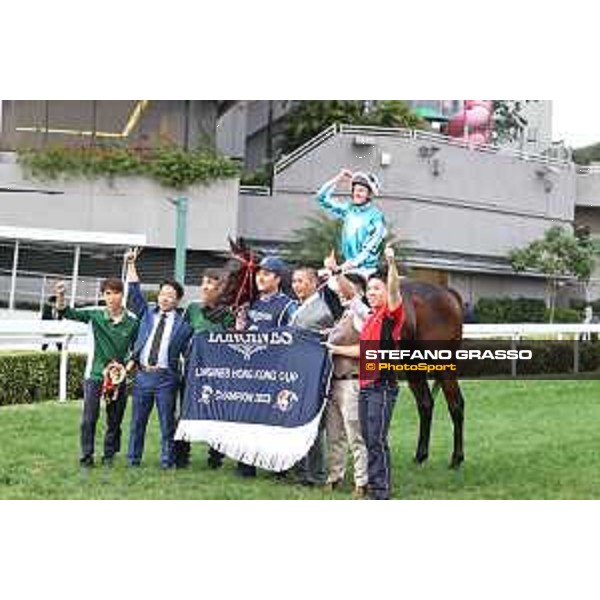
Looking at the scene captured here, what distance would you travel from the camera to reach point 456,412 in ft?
19.9

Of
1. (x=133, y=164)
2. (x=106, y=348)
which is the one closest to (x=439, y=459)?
(x=106, y=348)

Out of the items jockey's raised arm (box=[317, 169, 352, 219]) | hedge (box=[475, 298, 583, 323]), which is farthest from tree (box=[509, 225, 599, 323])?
jockey's raised arm (box=[317, 169, 352, 219])

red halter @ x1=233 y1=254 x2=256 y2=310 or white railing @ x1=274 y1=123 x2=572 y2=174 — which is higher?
white railing @ x1=274 y1=123 x2=572 y2=174

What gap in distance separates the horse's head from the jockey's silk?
0.55 metres

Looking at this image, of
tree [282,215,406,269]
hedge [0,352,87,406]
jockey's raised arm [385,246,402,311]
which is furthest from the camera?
hedge [0,352,87,406]

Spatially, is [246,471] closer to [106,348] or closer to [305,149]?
[106,348]

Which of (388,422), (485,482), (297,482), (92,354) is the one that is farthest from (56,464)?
(485,482)

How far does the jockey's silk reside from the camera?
5.93 metres

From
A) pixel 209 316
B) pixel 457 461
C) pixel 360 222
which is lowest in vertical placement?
pixel 457 461

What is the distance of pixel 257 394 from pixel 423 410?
0.96 m

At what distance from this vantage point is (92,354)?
627cm

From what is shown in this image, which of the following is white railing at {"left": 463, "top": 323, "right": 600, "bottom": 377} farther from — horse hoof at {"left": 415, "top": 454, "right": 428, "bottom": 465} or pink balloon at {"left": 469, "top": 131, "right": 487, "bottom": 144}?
pink balloon at {"left": 469, "top": 131, "right": 487, "bottom": 144}

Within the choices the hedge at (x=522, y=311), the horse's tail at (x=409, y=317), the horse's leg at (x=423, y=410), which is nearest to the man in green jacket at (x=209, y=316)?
the horse's tail at (x=409, y=317)
